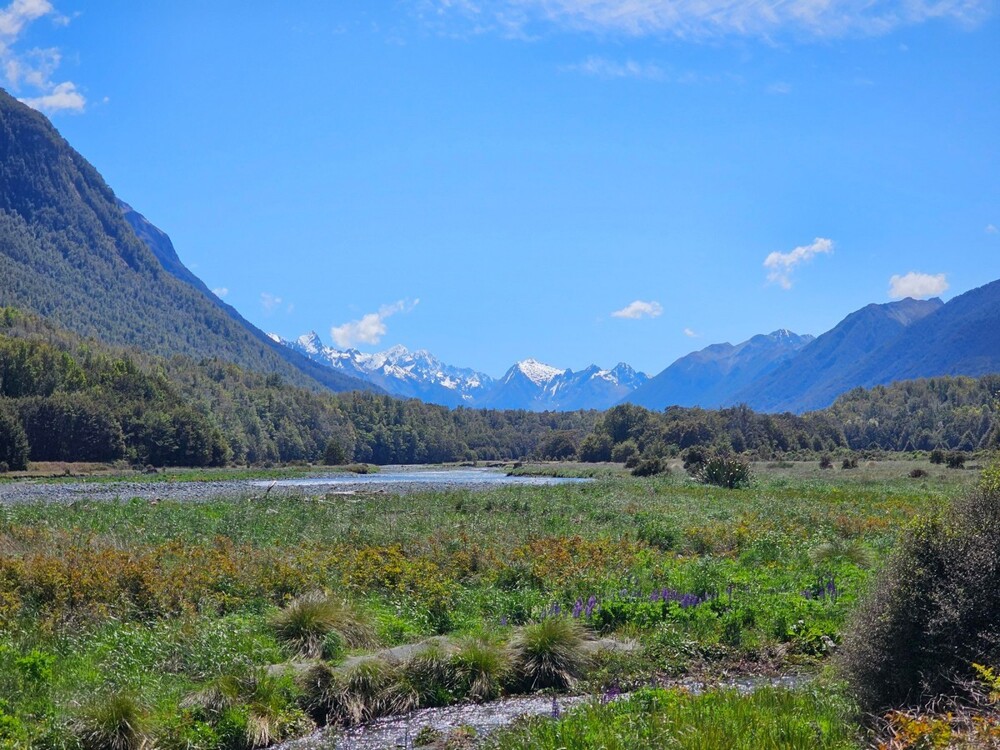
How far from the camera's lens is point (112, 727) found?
32.6 feet

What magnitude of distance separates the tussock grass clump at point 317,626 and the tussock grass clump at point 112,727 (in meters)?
3.15

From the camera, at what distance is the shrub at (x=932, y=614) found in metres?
8.07

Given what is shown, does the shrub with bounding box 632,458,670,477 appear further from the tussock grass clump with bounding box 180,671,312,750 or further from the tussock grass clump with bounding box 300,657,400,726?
the tussock grass clump with bounding box 180,671,312,750

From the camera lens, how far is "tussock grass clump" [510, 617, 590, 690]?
40.4ft

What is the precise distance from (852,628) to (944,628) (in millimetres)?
987

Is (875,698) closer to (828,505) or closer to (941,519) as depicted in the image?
(941,519)

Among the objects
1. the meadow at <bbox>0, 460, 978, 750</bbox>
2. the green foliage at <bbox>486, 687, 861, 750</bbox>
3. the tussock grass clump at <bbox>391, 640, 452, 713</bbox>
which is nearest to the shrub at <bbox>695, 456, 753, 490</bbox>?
the meadow at <bbox>0, 460, 978, 750</bbox>

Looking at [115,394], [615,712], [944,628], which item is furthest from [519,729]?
[115,394]

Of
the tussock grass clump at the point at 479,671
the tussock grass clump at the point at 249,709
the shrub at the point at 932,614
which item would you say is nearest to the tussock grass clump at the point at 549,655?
the tussock grass clump at the point at 479,671

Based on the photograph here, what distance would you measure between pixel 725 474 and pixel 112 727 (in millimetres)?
48021

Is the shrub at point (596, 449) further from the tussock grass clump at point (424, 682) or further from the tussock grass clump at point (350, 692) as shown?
the tussock grass clump at point (350, 692)

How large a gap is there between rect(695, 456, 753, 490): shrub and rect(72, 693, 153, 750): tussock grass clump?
1796 inches

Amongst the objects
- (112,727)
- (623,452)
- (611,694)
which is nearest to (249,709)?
(112,727)

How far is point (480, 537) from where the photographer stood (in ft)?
76.6
